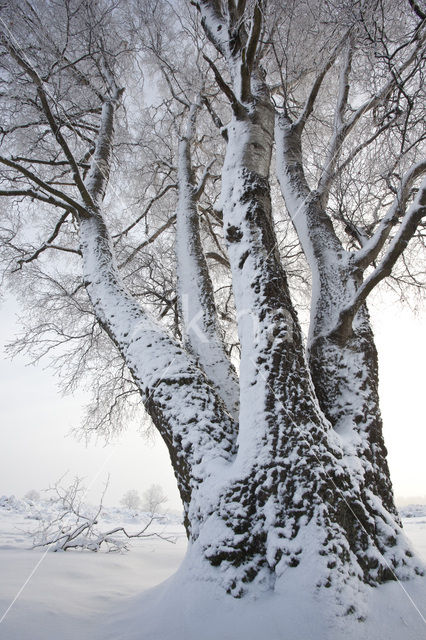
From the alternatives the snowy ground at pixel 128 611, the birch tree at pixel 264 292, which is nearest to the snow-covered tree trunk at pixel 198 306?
the birch tree at pixel 264 292

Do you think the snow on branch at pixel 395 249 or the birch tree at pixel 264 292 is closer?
the birch tree at pixel 264 292

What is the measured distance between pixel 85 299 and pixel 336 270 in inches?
159

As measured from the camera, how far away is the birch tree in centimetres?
150

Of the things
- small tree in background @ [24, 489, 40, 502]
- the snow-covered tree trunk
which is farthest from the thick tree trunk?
small tree in background @ [24, 489, 40, 502]

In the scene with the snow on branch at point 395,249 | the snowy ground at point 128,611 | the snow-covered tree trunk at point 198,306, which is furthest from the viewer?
the snow-covered tree trunk at point 198,306

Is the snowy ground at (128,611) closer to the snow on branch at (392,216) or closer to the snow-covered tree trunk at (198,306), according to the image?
the snow-covered tree trunk at (198,306)

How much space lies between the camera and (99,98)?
5.10m

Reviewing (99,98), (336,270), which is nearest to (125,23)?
(99,98)

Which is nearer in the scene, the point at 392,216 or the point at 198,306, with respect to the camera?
the point at 392,216

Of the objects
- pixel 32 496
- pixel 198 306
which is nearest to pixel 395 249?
pixel 198 306

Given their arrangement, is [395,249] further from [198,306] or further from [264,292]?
[198,306]

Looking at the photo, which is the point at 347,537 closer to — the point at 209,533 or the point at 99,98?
the point at 209,533

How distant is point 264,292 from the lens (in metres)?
2.03

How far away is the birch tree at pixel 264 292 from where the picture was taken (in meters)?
1.50
